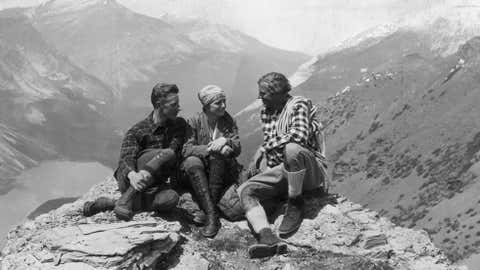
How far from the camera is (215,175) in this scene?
11.0m

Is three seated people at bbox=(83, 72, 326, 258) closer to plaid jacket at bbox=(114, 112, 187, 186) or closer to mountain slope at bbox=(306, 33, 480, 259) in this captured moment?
plaid jacket at bbox=(114, 112, 187, 186)

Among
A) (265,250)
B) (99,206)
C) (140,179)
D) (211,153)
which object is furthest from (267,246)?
(99,206)

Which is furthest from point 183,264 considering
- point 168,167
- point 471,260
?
point 471,260

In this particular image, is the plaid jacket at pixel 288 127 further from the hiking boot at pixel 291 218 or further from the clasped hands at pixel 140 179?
the clasped hands at pixel 140 179

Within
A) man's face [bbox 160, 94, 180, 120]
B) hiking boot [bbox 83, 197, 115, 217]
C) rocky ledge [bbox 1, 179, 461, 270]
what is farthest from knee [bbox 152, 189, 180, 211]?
man's face [bbox 160, 94, 180, 120]

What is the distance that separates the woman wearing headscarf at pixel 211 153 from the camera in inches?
424

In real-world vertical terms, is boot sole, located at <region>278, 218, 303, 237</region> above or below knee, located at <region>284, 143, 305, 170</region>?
below

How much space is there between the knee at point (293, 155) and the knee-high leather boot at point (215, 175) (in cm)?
127

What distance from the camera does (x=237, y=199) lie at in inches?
443

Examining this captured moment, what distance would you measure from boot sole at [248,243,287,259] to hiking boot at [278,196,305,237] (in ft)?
1.98

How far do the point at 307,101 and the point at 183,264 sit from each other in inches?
148

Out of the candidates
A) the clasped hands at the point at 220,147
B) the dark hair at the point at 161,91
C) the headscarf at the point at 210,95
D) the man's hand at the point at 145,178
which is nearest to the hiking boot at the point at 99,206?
the man's hand at the point at 145,178

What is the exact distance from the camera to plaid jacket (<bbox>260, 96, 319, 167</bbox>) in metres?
10.6

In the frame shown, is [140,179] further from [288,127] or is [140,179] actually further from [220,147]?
[288,127]
